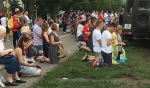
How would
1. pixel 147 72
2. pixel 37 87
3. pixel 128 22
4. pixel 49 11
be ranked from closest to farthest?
pixel 37 87 < pixel 147 72 < pixel 128 22 < pixel 49 11

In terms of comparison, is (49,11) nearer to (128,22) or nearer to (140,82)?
(128,22)

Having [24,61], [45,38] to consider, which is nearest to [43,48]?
[45,38]

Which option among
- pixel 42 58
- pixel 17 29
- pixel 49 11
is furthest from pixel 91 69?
pixel 49 11

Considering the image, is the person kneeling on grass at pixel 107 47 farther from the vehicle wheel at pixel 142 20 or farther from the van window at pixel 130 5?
the van window at pixel 130 5

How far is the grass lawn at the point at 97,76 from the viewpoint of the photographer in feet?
22.5

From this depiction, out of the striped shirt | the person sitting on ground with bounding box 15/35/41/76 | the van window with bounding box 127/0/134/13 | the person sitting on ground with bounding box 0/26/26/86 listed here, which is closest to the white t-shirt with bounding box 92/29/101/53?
the striped shirt

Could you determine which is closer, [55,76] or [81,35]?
[55,76]

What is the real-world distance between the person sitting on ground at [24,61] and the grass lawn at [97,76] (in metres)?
0.38

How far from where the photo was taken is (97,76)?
25.0ft

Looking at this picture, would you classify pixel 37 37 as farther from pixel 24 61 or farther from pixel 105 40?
pixel 24 61

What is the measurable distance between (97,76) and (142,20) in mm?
6586

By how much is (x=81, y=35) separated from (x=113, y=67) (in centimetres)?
520

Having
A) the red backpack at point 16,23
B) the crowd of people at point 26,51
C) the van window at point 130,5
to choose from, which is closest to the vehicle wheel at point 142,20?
the van window at point 130,5

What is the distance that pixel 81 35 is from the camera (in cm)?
1395
